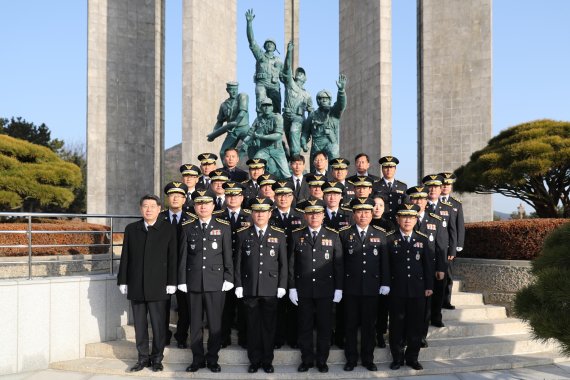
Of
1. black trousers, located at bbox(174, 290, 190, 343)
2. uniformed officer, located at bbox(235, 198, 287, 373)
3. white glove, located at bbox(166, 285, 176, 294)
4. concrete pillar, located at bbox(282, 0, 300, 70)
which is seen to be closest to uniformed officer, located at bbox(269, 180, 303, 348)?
uniformed officer, located at bbox(235, 198, 287, 373)

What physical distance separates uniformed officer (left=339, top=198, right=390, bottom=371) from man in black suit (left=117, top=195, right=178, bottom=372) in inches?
78.4

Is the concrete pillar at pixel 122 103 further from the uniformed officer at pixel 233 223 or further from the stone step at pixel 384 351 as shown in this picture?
the uniformed officer at pixel 233 223

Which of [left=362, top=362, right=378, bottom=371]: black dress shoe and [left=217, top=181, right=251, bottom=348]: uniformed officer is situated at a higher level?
[left=217, top=181, right=251, bottom=348]: uniformed officer

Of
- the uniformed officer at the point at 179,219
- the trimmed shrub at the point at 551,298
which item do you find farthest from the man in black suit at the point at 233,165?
the trimmed shrub at the point at 551,298

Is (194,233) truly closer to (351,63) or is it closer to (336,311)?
(336,311)

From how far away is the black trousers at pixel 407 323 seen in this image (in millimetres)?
5840

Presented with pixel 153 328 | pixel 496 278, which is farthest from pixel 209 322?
pixel 496 278

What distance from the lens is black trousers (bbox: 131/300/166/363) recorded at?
583cm

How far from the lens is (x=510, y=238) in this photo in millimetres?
8250

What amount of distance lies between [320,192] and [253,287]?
5.65 feet

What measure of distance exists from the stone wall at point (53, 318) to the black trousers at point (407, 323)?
11.9 ft

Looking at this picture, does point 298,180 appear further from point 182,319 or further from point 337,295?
point 182,319

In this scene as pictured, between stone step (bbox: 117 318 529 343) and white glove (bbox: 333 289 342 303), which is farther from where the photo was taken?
stone step (bbox: 117 318 529 343)

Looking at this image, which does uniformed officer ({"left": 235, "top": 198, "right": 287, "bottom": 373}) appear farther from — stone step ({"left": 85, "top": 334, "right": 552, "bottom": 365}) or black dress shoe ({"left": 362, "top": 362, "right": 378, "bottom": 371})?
black dress shoe ({"left": 362, "top": 362, "right": 378, "bottom": 371})
